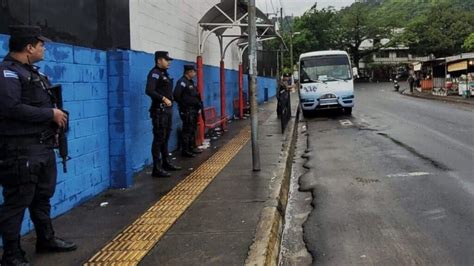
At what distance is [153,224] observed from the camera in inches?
222

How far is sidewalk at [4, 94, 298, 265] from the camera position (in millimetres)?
4648

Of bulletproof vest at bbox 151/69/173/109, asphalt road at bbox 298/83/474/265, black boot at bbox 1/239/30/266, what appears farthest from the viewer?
bulletproof vest at bbox 151/69/173/109

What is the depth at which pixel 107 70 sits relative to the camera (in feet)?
24.2

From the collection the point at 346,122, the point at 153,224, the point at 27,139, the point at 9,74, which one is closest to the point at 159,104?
the point at 153,224

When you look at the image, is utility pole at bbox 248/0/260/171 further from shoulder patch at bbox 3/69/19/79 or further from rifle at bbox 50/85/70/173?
shoulder patch at bbox 3/69/19/79

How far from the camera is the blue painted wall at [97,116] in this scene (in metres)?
6.07

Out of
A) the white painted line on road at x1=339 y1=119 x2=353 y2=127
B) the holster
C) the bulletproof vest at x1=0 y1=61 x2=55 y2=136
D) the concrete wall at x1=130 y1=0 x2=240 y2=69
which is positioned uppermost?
the concrete wall at x1=130 y1=0 x2=240 y2=69

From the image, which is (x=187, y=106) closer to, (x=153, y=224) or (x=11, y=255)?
(x=153, y=224)

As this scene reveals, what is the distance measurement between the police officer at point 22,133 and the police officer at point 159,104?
3.55 meters

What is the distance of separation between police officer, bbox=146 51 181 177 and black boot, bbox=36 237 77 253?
11.4 feet

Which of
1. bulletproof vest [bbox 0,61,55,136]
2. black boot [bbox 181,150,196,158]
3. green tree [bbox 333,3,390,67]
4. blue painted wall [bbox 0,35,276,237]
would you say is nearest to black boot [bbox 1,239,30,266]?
blue painted wall [bbox 0,35,276,237]

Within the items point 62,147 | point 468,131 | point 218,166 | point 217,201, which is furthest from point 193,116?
point 468,131

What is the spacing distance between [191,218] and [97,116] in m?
2.12

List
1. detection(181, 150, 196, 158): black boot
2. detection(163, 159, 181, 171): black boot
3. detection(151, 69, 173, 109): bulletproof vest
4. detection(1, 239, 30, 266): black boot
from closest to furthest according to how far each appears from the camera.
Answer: detection(1, 239, 30, 266): black boot
detection(151, 69, 173, 109): bulletproof vest
detection(163, 159, 181, 171): black boot
detection(181, 150, 196, 158): black boot
